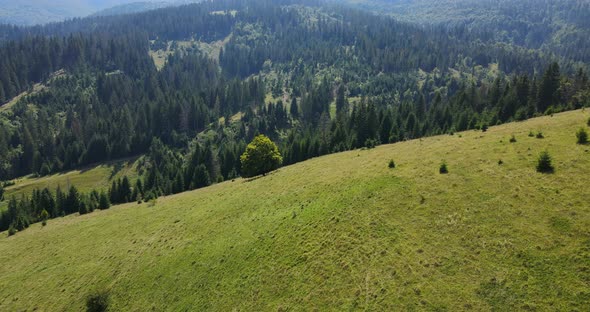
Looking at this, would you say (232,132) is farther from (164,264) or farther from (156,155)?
(164,264)

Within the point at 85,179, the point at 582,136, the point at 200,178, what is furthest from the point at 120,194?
the point at 582,136

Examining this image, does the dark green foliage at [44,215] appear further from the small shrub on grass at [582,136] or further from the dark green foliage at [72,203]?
the small shrub on grass at [582,136]

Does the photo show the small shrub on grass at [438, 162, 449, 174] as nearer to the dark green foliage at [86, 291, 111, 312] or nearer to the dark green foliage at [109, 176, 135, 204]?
the dark green foliage at [86, 291, 111, 312]

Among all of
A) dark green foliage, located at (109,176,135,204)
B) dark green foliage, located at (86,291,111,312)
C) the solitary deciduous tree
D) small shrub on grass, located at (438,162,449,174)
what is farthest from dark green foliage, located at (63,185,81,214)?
small shrub on grass, located at (438,162,449,174)

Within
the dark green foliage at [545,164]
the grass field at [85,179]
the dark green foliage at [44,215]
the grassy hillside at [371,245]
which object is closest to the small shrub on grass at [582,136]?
the grassy hillside at [371,245]

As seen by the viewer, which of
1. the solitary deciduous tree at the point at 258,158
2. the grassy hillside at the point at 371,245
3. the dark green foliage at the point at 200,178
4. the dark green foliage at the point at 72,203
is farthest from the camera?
the dark green foliage at the point at 200,178
